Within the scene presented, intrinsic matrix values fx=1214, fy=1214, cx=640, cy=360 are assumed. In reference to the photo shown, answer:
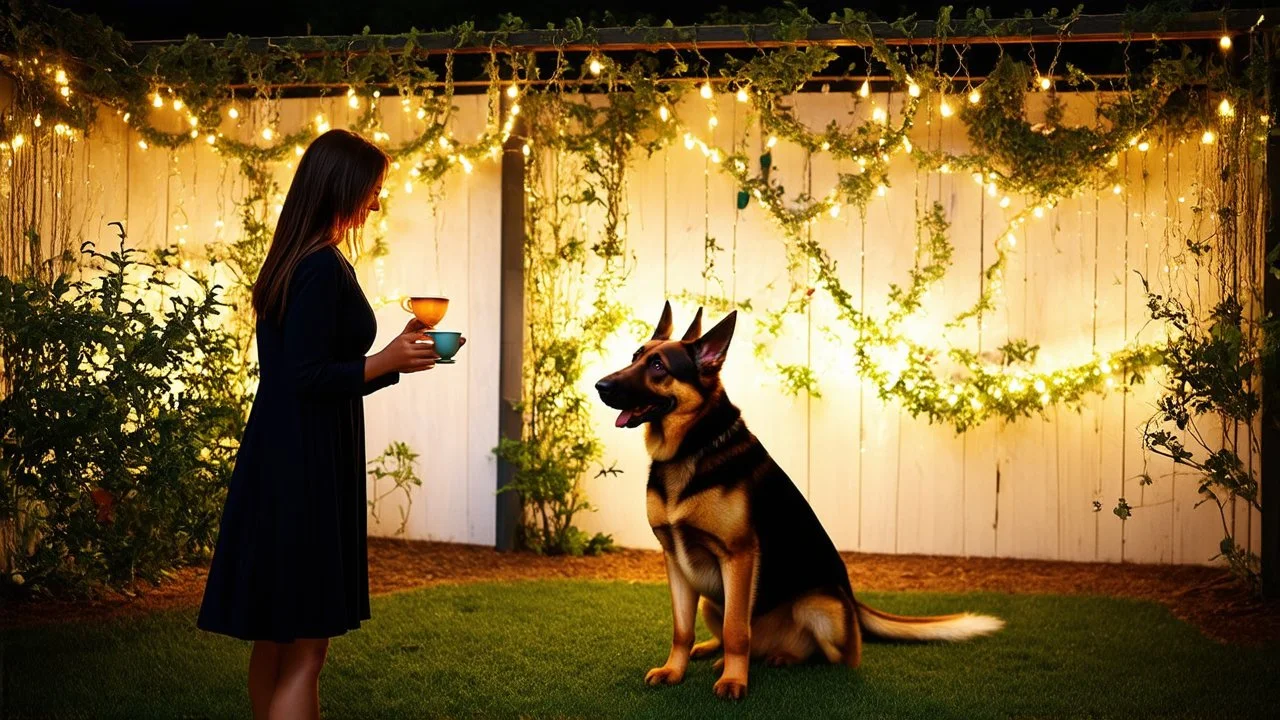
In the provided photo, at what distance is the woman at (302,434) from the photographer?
10.1 feet

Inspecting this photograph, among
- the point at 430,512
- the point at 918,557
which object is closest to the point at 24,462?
the point at 430,512

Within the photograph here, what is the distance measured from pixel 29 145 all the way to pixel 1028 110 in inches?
204

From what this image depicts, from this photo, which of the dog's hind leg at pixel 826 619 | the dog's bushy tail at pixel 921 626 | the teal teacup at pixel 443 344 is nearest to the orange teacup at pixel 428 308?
the teal teacup at pixel 443 344

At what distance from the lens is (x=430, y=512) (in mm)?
7242

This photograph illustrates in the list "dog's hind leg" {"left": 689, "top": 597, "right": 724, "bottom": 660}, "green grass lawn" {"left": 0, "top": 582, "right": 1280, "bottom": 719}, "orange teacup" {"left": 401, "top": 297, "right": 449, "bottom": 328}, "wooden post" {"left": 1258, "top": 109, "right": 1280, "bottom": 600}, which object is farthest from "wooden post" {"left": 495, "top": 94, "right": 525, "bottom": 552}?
"wooden post" {"left": 1258, "top": 109, "right": 1280, "bottom": 600}

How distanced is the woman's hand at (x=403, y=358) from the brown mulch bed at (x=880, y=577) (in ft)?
10.3

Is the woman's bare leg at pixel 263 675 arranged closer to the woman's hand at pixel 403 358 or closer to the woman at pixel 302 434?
the woman at pixel 302 434

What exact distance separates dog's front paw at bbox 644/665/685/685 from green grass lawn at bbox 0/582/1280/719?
0.04m

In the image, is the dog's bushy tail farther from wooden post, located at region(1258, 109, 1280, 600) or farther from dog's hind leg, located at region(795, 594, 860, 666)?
wooden post, located at region(1258, 109, 1280, 600)

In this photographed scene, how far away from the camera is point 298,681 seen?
3.19 metres

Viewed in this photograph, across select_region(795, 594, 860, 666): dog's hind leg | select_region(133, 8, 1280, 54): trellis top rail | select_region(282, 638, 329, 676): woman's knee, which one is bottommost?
select_region(795, 594, 860, 666): dog's hind leg

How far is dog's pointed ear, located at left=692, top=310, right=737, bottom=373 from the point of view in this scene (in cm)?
429

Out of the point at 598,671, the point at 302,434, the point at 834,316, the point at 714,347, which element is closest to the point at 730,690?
the point at 598,671

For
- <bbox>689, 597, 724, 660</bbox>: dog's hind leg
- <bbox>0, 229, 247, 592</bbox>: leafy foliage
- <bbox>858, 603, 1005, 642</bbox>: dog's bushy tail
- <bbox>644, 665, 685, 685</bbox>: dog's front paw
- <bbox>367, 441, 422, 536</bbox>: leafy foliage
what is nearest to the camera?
<bbox>644, 665, 685, 685</bbox>: dog's front paw
